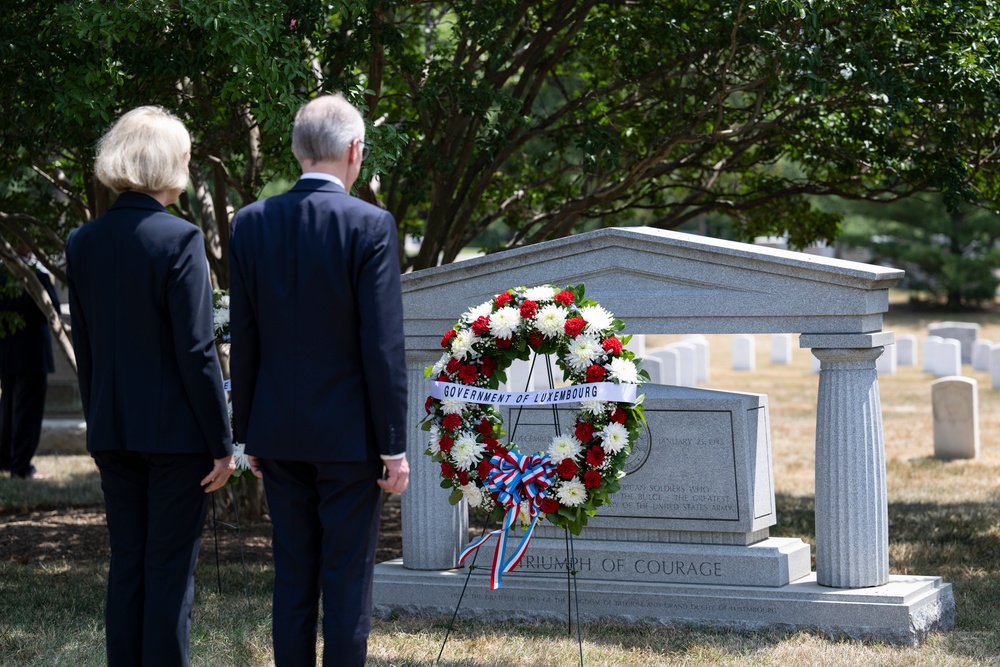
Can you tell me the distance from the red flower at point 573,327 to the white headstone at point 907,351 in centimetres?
2125

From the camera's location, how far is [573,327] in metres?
5.40

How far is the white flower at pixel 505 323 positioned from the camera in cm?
546

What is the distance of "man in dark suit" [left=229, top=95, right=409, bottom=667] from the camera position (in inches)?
146

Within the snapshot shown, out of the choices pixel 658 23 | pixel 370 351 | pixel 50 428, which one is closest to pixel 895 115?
pixel 658 23

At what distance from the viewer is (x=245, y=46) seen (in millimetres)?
5973

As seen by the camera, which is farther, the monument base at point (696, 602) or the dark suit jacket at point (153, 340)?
the monument base at point (696, 602)

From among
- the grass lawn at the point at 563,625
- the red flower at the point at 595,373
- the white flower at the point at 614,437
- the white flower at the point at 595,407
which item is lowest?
the grass lawn at the point at 563,625

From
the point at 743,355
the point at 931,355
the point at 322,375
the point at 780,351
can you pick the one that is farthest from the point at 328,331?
the point at 780,351

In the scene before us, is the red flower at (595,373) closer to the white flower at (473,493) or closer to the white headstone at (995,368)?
the white flower at (473,493)

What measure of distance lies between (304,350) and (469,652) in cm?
250

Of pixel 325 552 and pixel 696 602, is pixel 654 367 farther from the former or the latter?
pixel 325 552

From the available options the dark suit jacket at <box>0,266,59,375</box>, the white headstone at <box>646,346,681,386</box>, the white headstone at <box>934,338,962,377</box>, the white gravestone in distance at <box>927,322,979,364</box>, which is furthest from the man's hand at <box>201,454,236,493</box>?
the white gravestone in distance at <box>927,322,979,364</box>

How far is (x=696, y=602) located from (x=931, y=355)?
61.8 ft

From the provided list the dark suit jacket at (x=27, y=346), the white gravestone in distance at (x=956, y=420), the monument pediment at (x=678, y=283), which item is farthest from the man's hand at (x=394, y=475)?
the white gravestone in distance at (x=956, y=420)
